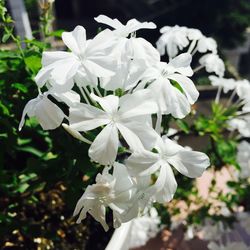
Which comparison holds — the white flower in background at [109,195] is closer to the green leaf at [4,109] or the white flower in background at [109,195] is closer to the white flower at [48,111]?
the white flower at [48,111]

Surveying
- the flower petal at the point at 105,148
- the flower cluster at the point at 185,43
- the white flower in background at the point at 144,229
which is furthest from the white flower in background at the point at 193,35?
the white flower in background at the point at 144,229

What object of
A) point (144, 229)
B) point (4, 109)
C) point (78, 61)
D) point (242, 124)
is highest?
point (78, 61)

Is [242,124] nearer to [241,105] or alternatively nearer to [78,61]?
[241,105]

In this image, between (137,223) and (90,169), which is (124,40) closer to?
(90,169)

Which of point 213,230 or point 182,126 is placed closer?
point 182,126

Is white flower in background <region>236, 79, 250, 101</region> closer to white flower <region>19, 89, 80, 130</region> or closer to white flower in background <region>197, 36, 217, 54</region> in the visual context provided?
white flower in background <region>197, 36, 217, 54</region>

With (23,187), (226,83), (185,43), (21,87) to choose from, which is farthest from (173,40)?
(23,187)

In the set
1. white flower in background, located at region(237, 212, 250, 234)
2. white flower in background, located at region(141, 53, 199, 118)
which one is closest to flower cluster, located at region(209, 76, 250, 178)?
white flower in background, located at region(237, 212, 250, 234)
